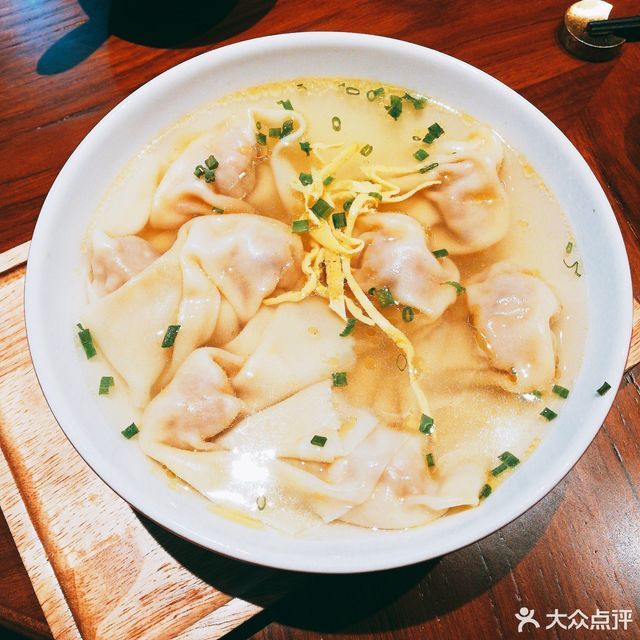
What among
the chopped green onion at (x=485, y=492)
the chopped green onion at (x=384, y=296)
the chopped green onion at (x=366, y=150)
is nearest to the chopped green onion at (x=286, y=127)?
the chopped green onion at (x=366, y=150)

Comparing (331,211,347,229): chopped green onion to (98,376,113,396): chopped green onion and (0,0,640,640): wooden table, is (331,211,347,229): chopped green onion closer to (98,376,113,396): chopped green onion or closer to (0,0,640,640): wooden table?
(98,376,113,396): chopped green onion

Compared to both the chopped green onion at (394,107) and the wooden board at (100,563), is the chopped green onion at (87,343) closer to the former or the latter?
the wooden board at (100,563)

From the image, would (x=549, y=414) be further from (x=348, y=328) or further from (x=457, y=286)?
(x=348, y=328)

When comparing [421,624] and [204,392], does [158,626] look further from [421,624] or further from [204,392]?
[421,624]

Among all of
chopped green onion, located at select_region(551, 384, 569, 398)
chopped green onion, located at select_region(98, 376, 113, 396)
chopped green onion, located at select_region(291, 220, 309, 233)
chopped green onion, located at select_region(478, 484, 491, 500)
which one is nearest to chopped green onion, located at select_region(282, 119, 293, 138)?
chopped green onion, located at select_region(291, 220, 309, 233)

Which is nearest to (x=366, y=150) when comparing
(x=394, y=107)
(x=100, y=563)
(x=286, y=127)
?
(x=394, y=107)
